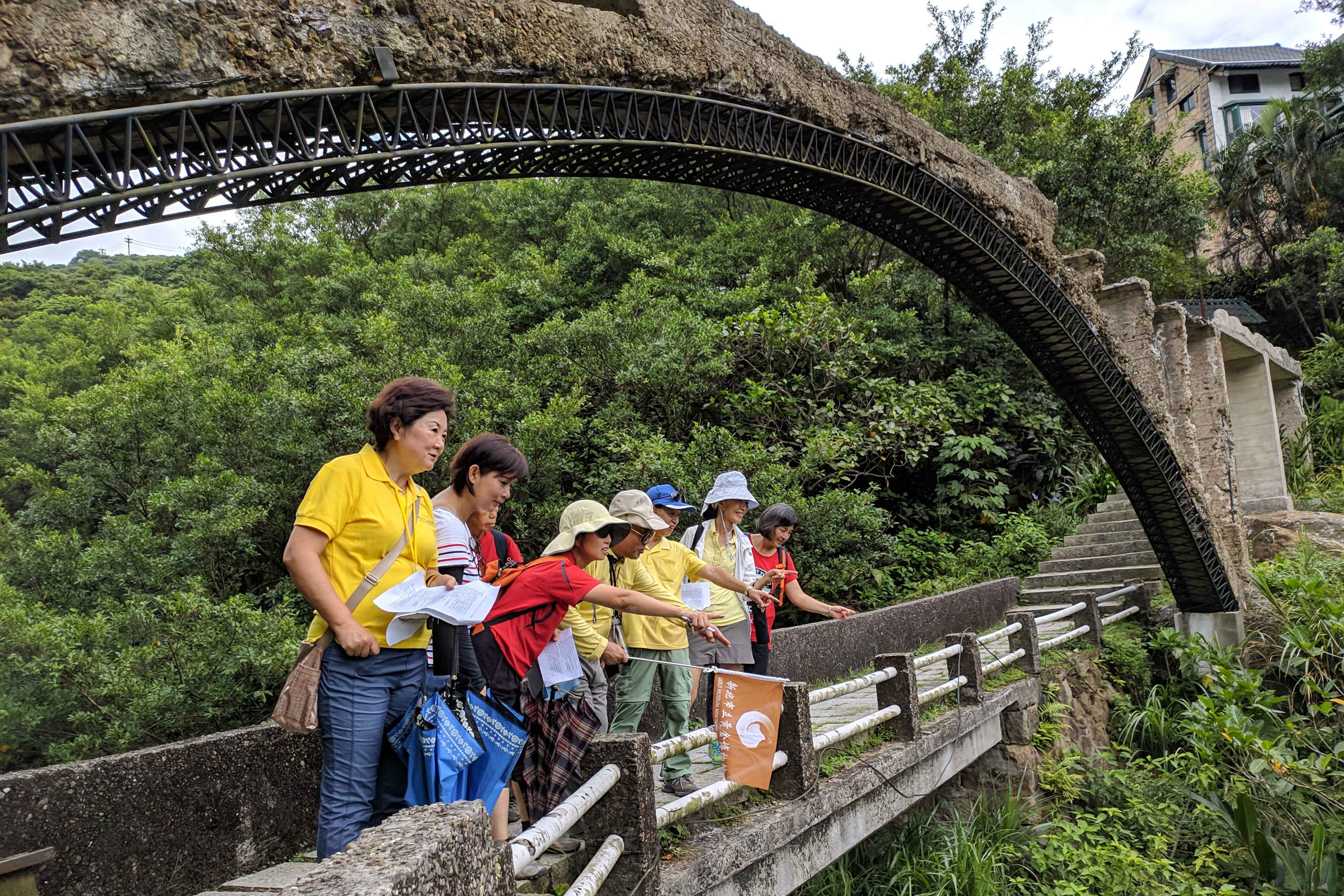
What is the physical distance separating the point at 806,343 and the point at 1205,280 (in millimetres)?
20222

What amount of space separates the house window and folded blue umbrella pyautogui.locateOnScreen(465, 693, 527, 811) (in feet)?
135

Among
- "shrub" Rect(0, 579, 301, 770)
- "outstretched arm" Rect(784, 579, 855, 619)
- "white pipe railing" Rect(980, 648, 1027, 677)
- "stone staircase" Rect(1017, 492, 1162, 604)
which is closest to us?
"outstretched arm" Rect(784, 579, 855, 619)

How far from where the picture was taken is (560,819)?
2.84 metres

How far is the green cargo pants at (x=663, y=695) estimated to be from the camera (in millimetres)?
4324

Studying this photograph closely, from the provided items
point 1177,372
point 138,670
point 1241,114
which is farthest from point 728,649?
point 1241,114

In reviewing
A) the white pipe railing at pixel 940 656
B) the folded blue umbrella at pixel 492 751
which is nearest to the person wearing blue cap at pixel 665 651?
the folded blue umbrella at pixel 492 751

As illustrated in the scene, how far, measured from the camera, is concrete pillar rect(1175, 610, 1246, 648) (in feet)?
37.3

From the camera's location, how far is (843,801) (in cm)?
502

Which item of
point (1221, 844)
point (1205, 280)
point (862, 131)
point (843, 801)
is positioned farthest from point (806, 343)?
point (1205, 280)

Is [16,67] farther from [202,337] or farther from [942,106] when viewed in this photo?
[942,106]

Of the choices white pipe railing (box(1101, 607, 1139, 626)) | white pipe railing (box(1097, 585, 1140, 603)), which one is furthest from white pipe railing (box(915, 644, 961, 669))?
white pipe railing (box(1097, 585, 1140, 603))

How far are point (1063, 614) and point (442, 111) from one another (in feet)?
26.7

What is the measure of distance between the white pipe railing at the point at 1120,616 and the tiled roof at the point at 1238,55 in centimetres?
3342

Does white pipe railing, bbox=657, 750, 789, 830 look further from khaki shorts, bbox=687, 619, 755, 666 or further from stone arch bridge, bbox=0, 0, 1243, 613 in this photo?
stone arch bridge, bbox=0, 0, 1243, 613
